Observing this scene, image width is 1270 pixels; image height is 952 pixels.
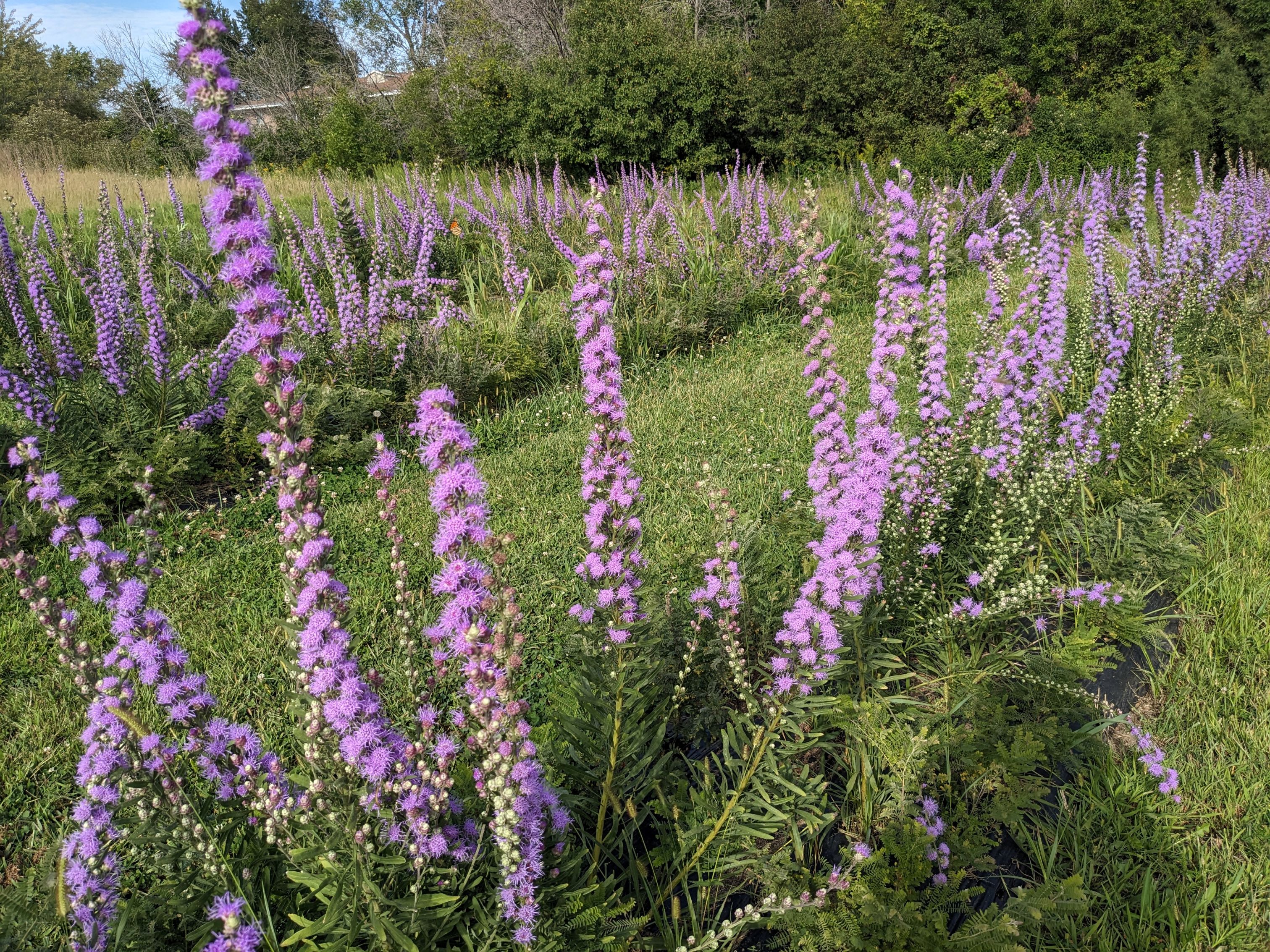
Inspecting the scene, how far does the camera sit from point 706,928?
2.14 metres

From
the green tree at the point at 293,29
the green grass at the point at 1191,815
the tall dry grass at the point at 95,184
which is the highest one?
the green tree at the point at 293,29

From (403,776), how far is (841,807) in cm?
171

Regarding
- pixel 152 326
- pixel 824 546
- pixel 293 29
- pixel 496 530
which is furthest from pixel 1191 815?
pixel 293 29

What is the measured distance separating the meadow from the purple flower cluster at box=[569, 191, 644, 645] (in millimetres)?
14

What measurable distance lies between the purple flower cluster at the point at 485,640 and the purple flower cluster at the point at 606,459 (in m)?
0.51

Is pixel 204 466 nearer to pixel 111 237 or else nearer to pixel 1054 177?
pixel 111 237

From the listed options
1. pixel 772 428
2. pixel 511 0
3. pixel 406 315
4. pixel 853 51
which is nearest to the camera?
pixel 772 428

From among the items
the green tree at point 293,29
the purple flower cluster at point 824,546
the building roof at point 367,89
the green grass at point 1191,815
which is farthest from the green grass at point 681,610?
the green tree at point 293,29

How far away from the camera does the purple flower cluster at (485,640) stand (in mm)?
1383

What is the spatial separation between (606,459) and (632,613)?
451 mm

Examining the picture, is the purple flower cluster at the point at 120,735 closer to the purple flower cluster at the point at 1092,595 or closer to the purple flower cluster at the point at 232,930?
the purple flower cluster at the point at 232,930

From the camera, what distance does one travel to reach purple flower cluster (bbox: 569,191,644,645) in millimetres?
1908

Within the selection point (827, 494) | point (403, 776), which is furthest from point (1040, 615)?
point (403, 776)

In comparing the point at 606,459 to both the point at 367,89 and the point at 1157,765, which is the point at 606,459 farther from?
the point at 367,89
